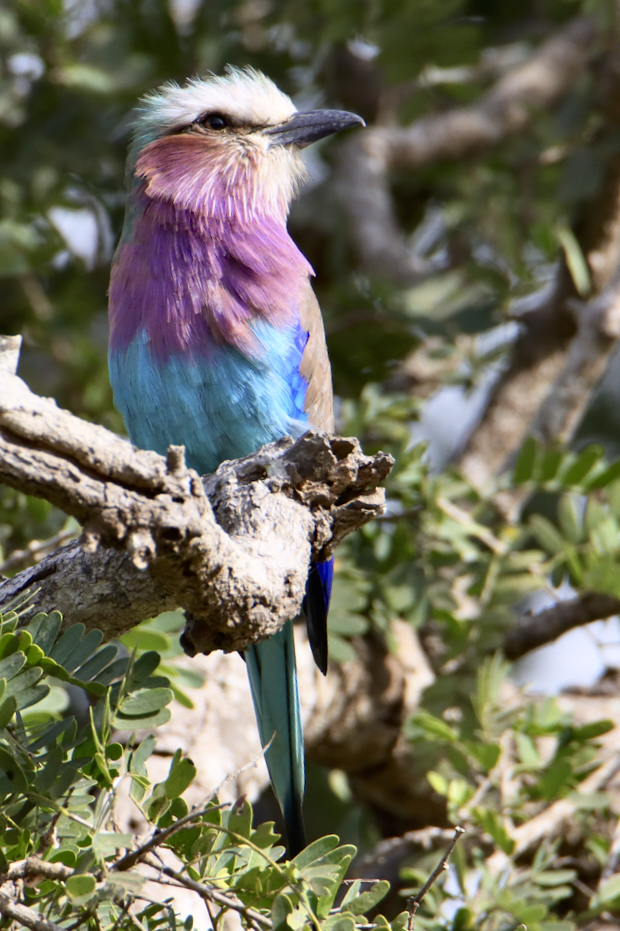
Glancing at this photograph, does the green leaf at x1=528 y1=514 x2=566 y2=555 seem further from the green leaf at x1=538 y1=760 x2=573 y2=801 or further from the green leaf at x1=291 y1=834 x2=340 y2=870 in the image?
the green leaf at x1=291 y1=834 x2=340 y2=870

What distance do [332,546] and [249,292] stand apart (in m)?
1.21

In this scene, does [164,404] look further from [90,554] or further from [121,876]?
[121,876]

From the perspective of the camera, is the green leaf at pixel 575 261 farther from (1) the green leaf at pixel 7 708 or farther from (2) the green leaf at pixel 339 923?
(1) the green leaf at pixel 7 708

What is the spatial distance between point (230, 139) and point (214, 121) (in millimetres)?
94

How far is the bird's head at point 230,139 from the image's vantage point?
3.79 metres

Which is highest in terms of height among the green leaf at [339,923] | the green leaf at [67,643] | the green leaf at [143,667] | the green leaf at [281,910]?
the green leaf at [67,643]

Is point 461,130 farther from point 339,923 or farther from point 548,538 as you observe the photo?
point 339,923

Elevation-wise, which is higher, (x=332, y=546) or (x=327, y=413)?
(x=332, y=546)

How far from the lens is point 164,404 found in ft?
10.8

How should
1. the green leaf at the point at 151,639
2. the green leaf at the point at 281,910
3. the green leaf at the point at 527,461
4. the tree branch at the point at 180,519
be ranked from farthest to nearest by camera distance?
the green leaf at the point at 527,461 → the green leaf at the point at 151,639 → the green leaf at the point at 281,910 → the tree branch at the point at 180,519

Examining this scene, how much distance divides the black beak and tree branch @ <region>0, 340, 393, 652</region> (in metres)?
2.06

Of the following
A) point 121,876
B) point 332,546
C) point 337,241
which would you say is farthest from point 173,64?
point 121,876

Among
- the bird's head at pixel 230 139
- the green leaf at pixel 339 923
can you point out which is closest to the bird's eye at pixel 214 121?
the bird's head at pixel 230 139

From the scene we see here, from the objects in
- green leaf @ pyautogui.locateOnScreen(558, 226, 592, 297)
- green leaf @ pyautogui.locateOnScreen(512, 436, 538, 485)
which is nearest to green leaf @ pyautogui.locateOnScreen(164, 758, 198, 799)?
green leaf @ pyautogui.locateOnScreen(512, 436, 538, 485)
